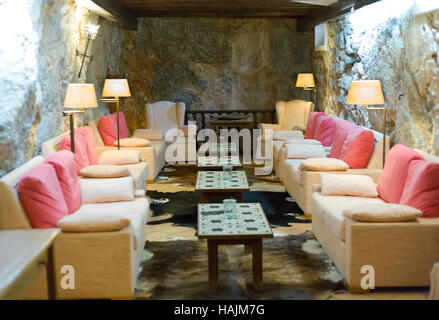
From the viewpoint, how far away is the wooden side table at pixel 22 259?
221 centimetres

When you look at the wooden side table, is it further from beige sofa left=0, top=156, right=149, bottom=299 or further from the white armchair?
the white armchair

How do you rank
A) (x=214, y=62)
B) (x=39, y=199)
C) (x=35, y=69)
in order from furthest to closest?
(x=214, y=62)
(x=35, y=69)
(x=39, y=199)

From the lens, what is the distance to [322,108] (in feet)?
29.5

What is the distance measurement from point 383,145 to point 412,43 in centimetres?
100

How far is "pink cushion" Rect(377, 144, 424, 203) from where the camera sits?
3943 millimetres

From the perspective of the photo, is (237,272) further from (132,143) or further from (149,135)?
(149,135)

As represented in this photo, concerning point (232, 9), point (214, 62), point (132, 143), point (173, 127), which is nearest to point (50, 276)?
point (132, 143)

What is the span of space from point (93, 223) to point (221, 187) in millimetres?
1863

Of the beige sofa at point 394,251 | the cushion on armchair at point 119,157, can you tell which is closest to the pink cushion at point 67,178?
the cushion on armchair at point 119,157

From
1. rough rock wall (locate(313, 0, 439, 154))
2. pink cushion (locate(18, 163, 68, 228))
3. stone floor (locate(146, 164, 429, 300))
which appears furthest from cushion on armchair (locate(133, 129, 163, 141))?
pink cushion (locate(18, 163, 68, 228))

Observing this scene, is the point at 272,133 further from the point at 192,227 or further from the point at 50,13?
the point at 50,13

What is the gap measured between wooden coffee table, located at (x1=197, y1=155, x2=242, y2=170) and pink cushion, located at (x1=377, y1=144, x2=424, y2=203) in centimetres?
225

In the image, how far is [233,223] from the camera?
3.71m
